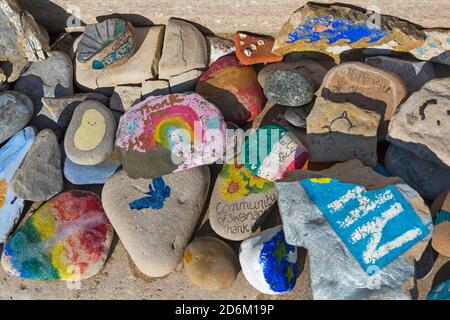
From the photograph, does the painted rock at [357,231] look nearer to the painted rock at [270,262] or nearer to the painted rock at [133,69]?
the painted rock at [270,262]

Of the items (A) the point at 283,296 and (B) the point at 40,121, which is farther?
(B) the point at 40,121

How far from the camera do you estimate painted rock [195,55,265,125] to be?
9.71 feet

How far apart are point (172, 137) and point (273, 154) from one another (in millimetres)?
541

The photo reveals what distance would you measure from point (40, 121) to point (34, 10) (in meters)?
0.69

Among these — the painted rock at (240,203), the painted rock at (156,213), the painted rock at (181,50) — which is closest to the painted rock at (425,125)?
the painted rock at (240,203)

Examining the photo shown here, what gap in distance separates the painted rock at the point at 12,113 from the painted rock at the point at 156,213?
2.17ft

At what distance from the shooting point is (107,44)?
2998 mm

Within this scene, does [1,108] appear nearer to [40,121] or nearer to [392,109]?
[40,121]

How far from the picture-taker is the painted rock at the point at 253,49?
3.06 metres

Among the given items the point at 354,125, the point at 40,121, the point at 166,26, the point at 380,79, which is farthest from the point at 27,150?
the point at 380,79

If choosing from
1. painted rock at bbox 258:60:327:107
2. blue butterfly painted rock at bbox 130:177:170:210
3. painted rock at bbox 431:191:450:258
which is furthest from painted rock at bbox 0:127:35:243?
painted rock at bbox 431:191:450:258

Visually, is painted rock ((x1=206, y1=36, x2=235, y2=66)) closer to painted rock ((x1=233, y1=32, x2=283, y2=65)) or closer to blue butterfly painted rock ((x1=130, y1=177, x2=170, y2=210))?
painted rock ((x1=233, y1=32, x2=283, y2=65))

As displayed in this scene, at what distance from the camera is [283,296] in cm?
265

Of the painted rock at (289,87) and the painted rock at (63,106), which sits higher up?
the painted rock at (289,87)
